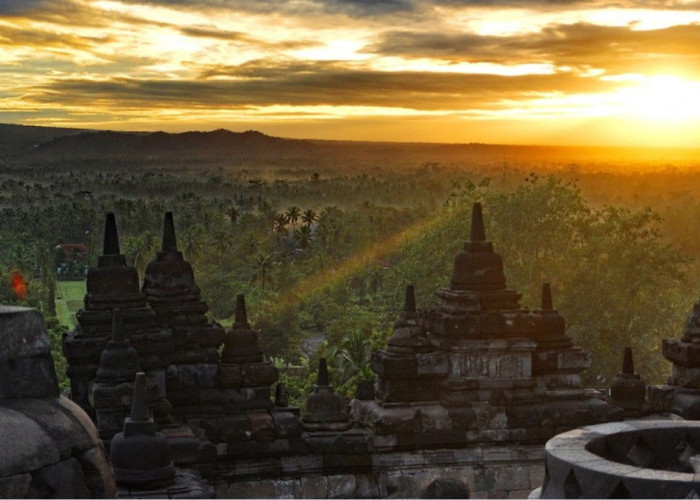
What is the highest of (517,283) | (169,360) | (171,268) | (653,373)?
(171,268)

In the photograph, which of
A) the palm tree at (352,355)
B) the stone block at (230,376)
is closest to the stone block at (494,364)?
the stone block at (230,376)

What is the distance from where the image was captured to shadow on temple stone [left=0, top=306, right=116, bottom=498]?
757cm

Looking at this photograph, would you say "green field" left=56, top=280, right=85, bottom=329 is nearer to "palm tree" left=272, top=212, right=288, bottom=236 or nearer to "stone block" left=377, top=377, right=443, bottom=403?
"palm tree" left=272, top=212, right=288, bottom=236

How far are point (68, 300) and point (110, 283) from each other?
8135 cm

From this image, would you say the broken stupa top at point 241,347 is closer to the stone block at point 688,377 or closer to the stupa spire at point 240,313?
the stupa spire at point 240,313

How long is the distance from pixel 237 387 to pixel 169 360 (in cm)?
99

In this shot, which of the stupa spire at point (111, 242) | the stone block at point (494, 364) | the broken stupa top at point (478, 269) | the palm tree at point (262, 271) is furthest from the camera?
the palm tree at point (262, 271)

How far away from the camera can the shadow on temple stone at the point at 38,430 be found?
757 centimetres

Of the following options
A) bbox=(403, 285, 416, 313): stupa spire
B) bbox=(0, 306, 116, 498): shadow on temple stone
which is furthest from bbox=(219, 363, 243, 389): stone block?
bbox=(0, 306, 116, 498): shadow on temple stone

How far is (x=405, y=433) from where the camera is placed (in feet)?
48.8

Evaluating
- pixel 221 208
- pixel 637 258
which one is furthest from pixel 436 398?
pixel 221 208

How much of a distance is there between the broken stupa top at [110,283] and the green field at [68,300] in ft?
222

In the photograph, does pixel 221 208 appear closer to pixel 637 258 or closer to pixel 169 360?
pixel 637 258

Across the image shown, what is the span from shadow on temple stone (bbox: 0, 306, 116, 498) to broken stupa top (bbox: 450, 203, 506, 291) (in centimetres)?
825
